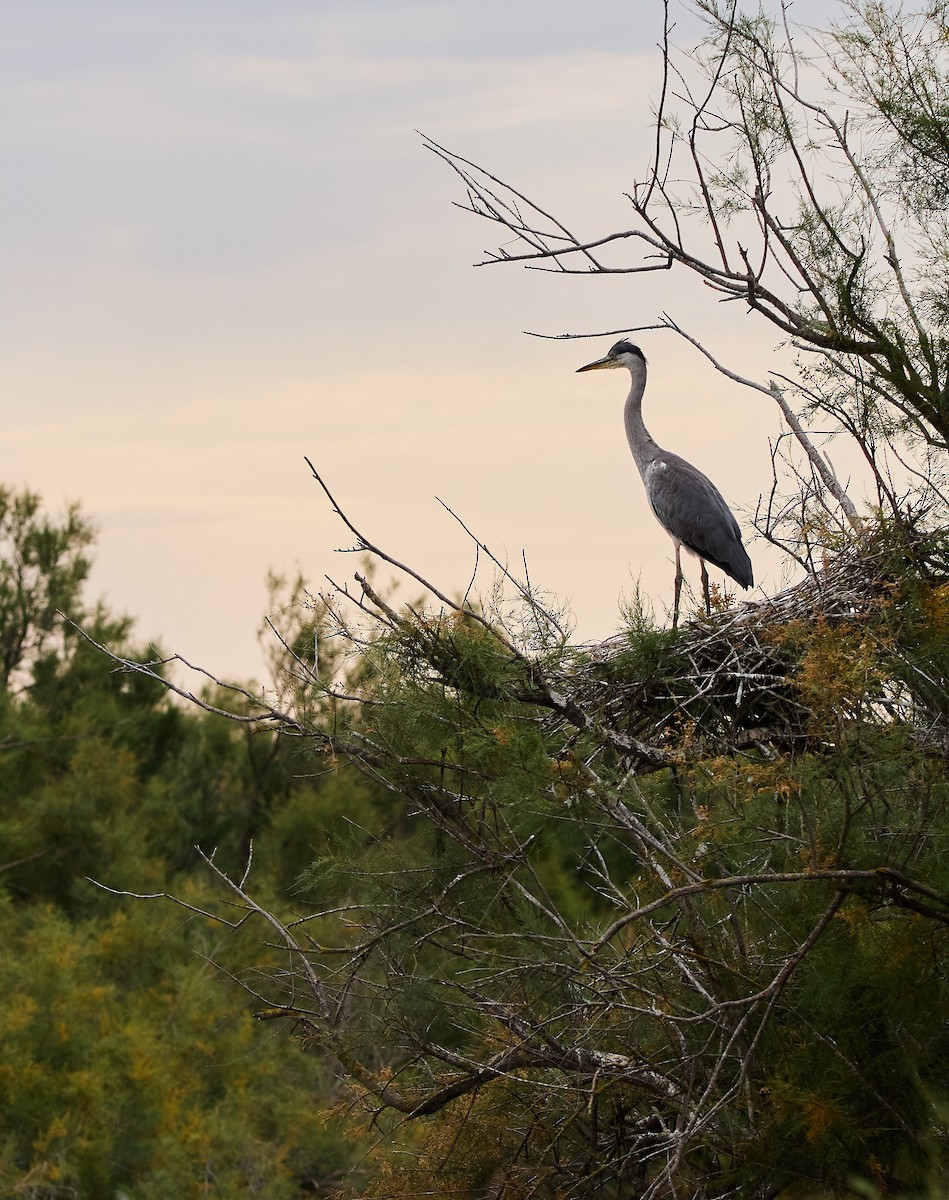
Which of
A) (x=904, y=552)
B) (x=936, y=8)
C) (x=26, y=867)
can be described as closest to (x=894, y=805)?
(x=904, y=552)

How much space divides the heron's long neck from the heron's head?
0.04 meters

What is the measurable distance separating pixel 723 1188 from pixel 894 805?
1.39 metres

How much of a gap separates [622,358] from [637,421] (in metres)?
0.50

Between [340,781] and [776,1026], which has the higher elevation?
[340,781]

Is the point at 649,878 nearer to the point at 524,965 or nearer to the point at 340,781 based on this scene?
the point at 524,965

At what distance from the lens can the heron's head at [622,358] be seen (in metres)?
9.68

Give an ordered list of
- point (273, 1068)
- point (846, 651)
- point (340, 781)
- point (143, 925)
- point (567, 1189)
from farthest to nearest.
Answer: point (340, 781) < point (143, 925) < point (273, 1068) < point (567, 1189) < point (846, 651)

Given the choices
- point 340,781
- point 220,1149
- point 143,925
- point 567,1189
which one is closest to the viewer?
point 567,1189

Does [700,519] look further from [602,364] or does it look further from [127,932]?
[127,932]

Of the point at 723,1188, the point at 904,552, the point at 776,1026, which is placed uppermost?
the point at 904,552

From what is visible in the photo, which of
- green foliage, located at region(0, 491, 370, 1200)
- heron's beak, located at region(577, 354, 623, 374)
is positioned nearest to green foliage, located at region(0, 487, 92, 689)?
green foliage, located at region(0, 491, 370, 1200)

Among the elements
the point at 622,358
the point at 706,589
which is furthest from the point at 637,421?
the point at 706,589

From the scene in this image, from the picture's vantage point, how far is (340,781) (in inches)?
977

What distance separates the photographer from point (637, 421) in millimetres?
9500
